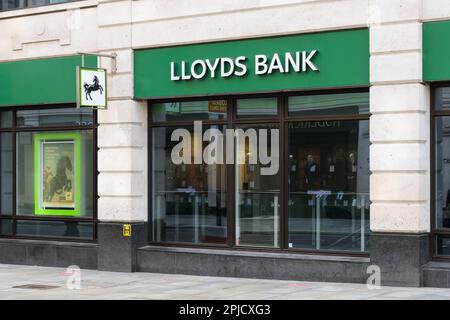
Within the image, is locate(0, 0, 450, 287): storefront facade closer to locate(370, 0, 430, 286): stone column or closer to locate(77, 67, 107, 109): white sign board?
locate(370, 0, 430, 286): stone column

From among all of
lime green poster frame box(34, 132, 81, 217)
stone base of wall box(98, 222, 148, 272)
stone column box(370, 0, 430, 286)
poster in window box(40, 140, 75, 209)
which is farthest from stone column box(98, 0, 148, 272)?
stone column box(370, 0, 430, 286)

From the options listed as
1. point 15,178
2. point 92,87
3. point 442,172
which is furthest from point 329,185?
point 15,178

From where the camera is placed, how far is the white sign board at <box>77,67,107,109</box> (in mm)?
15928

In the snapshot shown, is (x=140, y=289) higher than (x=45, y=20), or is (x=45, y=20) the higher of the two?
(x=45, y=20)

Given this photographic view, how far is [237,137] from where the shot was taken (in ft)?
51.6

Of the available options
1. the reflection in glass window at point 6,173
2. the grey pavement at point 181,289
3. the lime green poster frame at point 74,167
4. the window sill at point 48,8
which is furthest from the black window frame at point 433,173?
the reflection in glass window at point 6,173

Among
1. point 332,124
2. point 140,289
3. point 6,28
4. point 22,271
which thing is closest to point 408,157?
point 332,124

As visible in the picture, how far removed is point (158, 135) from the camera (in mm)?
16703

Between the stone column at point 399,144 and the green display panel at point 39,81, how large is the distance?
619 cm

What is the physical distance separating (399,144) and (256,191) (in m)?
3.20

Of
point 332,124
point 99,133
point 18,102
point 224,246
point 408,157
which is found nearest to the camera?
point 408,157

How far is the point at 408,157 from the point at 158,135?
5.45 metres

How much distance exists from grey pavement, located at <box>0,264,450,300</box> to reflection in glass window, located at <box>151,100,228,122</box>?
Answer: 122 inches

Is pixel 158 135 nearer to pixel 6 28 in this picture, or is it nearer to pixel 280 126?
pixel 280 126
